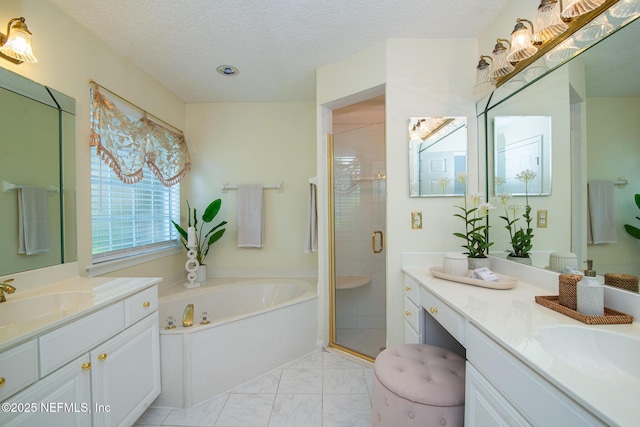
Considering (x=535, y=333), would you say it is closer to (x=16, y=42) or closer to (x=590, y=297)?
(x=590, y=297)

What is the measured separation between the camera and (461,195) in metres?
1.82

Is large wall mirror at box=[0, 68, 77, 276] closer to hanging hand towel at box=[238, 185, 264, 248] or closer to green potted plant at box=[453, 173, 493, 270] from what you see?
hanging hand towel at box=[238, 185, 264, 248]

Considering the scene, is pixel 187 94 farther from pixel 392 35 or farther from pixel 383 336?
pixel 383 336

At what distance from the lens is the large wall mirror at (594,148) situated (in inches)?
36.9

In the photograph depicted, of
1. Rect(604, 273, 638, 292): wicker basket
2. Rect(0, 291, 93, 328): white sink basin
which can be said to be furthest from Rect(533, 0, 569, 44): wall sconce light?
Rect(0, 291, 93, 328): white sink basin

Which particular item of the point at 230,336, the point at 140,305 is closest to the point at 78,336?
the point at 140,305

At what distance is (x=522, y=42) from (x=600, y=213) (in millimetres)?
973

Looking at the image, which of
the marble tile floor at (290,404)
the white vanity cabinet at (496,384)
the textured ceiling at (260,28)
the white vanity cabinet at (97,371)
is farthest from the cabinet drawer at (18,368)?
the textured ceiling at (260,28)

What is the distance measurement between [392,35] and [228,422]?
2.73 meters

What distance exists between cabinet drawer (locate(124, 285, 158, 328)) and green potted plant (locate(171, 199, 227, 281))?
1.11 metres

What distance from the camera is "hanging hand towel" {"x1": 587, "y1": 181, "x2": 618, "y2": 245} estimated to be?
998 millimetres

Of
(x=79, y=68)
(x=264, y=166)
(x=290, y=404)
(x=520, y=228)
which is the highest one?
(x=79, y=68)

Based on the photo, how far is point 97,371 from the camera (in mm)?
1122

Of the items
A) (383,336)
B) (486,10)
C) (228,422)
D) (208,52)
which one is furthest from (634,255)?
(208,52)
